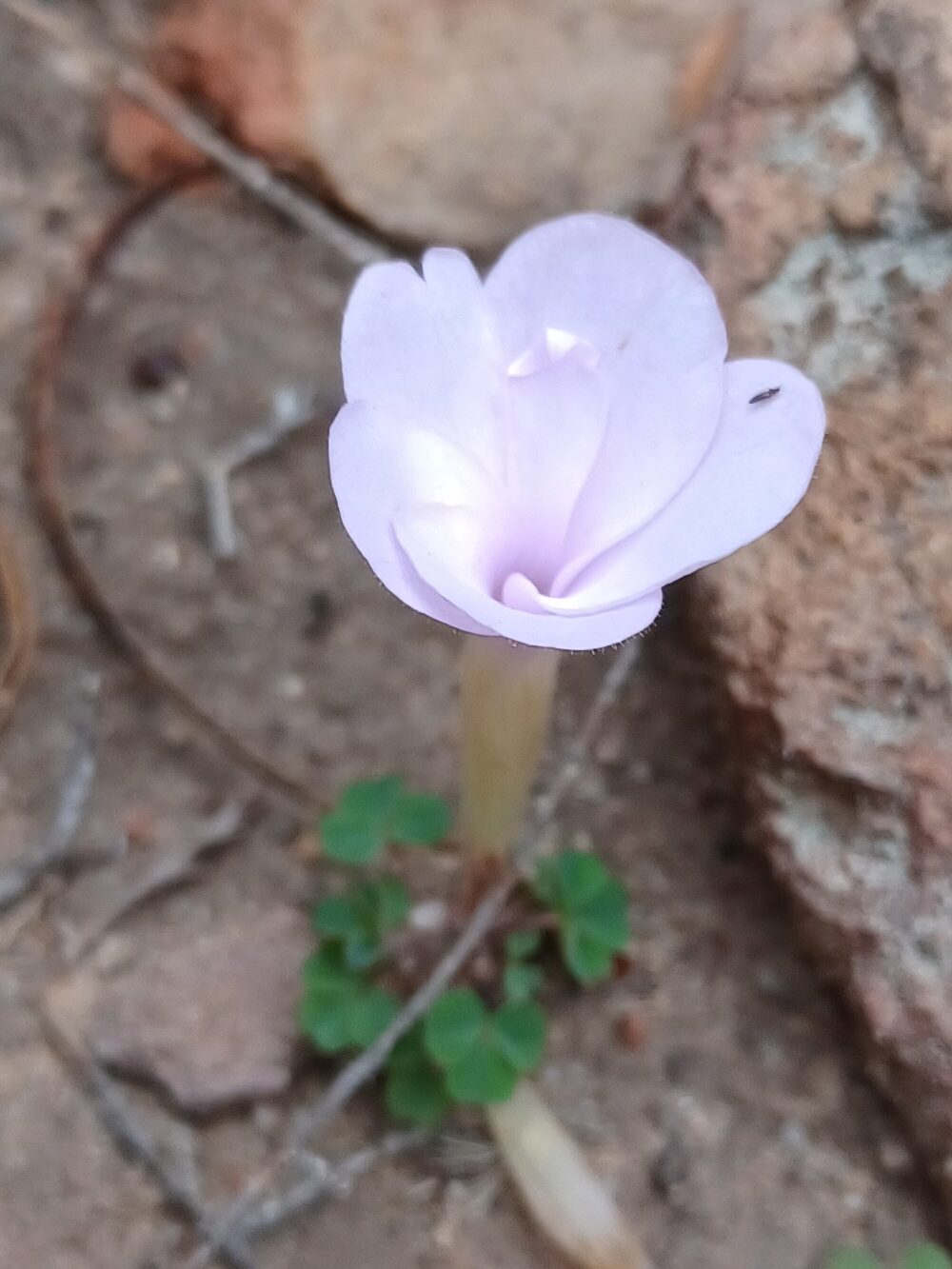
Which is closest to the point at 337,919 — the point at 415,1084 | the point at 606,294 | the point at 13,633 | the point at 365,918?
the point at 365,918

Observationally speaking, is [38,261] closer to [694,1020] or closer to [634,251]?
[634,251]

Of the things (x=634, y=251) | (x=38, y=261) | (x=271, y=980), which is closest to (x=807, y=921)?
(x=271, y=980)

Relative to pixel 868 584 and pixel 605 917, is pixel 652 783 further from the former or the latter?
pixel 868 584

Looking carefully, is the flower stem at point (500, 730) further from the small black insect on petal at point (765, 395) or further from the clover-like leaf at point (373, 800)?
the small black insect on petal at point (765, 395)

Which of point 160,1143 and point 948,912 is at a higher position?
point 948,912

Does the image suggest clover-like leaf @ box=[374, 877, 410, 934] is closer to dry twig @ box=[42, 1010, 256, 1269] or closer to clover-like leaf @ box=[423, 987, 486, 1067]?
clover-like leaf @ box=[423, 987, 486, 1067]

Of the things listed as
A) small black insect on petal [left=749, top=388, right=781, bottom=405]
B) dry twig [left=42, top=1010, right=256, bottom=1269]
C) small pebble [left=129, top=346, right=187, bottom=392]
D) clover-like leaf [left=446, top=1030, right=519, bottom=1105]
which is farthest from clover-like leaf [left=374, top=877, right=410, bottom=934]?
small pebble [left=129, top=346, right=187, bottom=392]

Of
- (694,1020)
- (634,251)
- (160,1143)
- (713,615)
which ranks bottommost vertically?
(160,1143)
